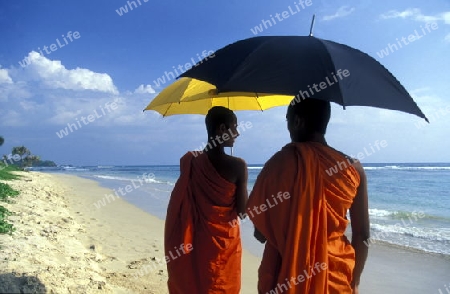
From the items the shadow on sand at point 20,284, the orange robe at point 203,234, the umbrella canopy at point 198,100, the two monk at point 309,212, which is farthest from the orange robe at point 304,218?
the shadow on sand at point 20,284

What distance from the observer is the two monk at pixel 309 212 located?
1.81 m

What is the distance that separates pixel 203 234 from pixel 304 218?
1090mm

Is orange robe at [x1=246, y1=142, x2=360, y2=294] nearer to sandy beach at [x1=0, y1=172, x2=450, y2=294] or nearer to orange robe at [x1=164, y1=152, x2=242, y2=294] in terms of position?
orange robe at [x1=164, y1=152, x2=242, y2=294]

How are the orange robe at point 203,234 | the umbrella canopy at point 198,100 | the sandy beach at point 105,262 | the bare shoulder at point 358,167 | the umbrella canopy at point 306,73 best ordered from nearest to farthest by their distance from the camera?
the umbrella canopy at point 306,73 < the bare shoulder at point 358,167 < the orange robe at point 203,234 < the umbrella canopy at point 198,100 < the sandy beach at point 105,262

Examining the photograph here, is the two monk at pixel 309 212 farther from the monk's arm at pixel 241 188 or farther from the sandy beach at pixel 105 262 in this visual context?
the sandy beach at pixel 105 262

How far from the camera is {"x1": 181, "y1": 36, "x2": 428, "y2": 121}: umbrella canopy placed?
1790 millimetres

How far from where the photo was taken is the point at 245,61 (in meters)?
1.96

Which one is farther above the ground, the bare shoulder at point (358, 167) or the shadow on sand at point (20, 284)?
the shadow on sand at point (20, 284)

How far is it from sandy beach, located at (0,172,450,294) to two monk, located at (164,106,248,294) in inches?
49.6

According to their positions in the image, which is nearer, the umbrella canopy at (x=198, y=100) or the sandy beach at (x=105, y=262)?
the umbrella canopy at (x=198, y=100)

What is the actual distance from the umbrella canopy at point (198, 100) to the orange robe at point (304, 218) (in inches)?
57.0

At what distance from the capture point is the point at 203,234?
270cm

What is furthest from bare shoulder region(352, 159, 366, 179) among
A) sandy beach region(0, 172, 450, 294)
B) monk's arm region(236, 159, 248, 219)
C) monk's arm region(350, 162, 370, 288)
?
sandy beach region(0, 172, 450, 294)

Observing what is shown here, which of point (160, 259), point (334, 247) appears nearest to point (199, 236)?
point (334, 247)
